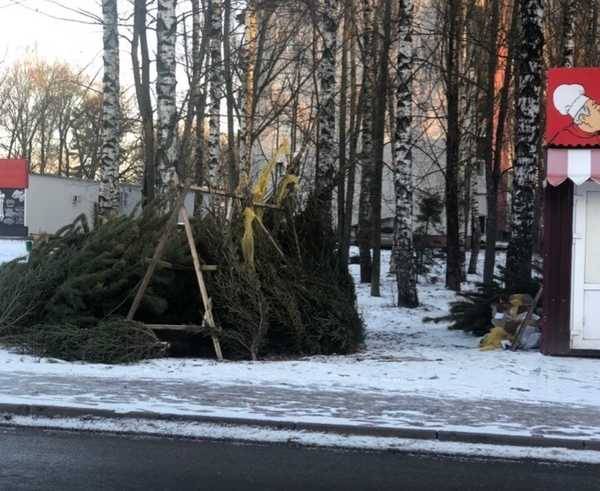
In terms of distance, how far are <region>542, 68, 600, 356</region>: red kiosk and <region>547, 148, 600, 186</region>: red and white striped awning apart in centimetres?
40

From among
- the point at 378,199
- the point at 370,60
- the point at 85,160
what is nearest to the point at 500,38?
the point at 370,60

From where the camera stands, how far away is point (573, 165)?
10.6m

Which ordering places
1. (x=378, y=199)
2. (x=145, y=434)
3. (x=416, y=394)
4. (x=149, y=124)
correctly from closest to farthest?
(x=145, y=434) < (x=416, y=394) < (x=149, y=124) < (x=378, y=199)

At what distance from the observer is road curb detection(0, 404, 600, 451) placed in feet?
22.4

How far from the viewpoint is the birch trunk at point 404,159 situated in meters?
17.4

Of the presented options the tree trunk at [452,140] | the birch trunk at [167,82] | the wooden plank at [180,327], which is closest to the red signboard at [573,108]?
the wooden plank at [180,327]

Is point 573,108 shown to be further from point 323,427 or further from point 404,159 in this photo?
point 404,159

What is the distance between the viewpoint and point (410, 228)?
59.5 ft

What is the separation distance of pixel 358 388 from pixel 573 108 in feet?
17.2

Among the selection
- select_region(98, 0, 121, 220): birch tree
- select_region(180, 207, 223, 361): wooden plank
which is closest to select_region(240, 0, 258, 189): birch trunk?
select_region(98, 0, 121, 220): birch tree

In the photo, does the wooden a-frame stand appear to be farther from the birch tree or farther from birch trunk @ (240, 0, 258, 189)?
birch trunk @ (240, 0, 258, 189)

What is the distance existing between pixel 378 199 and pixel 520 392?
500 inches

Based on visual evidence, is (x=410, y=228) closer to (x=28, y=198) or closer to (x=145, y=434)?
(x=145, y=434)

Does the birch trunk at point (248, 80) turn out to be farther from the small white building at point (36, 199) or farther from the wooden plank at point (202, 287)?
the small white building at point (36, 199)
